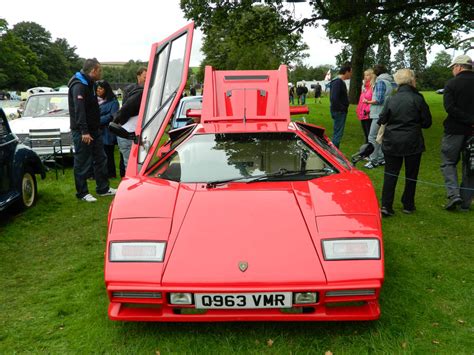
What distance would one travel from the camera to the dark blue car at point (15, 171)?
536cm

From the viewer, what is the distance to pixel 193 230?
2.89 meters

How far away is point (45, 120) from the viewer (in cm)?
948

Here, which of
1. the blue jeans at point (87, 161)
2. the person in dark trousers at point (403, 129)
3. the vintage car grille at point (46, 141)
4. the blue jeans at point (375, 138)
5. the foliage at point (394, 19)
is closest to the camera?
the person in dark trousers at point (403, 129)

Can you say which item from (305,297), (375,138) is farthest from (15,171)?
(375,138)

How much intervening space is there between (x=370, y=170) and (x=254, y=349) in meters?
6.06

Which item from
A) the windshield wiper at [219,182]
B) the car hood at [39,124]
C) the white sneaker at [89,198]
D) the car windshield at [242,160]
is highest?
the car windshield at [242,160]

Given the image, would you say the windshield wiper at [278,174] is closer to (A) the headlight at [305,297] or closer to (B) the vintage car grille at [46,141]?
(A) the headlight at [305,297]

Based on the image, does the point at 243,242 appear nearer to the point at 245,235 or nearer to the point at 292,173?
the point at 245,235

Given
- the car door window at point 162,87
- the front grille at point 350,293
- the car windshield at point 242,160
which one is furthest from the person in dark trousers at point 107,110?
the front grille at point 350,293

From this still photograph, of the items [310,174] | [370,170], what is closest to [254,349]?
[310,174]

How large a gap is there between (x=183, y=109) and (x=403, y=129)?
228 inches

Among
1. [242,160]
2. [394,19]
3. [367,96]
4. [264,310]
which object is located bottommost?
[264,310]

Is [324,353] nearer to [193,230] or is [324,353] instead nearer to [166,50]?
[193,230]

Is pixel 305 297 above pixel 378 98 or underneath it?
underneath
